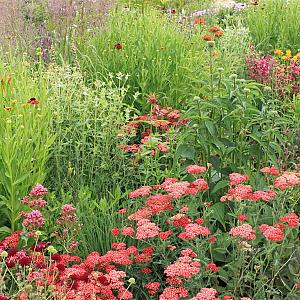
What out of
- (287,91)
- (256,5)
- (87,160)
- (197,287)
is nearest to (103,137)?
(87,160)

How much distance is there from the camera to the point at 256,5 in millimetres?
8664

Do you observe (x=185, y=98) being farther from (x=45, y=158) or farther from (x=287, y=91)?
(x=45, y=158)

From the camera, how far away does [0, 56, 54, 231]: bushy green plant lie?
3.33 meters

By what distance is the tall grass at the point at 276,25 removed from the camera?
696cm

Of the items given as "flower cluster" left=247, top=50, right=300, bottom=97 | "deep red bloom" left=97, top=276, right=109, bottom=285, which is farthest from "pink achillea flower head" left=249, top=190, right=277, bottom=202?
→ "flower cluster" left=247, top=50, right=300, bottom=97

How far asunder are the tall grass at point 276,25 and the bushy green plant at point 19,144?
3.49 metres

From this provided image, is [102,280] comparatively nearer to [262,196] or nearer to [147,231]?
[147,231]

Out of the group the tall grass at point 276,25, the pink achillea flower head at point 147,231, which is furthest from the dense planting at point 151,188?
the tall grass at point 276,25

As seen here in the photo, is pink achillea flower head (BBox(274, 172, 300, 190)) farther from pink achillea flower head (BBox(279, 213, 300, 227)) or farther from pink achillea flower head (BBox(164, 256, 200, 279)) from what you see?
pink achillea flower head (BBox(164, 256, 200, 279))

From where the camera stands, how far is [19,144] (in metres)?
3.40

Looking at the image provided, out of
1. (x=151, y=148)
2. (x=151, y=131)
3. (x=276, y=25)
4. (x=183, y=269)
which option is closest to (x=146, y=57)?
(x=151, y=131)

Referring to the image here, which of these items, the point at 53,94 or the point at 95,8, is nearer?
the point at 53,94

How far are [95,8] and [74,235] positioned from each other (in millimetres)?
3738

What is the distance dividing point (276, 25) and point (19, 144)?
178 inches
